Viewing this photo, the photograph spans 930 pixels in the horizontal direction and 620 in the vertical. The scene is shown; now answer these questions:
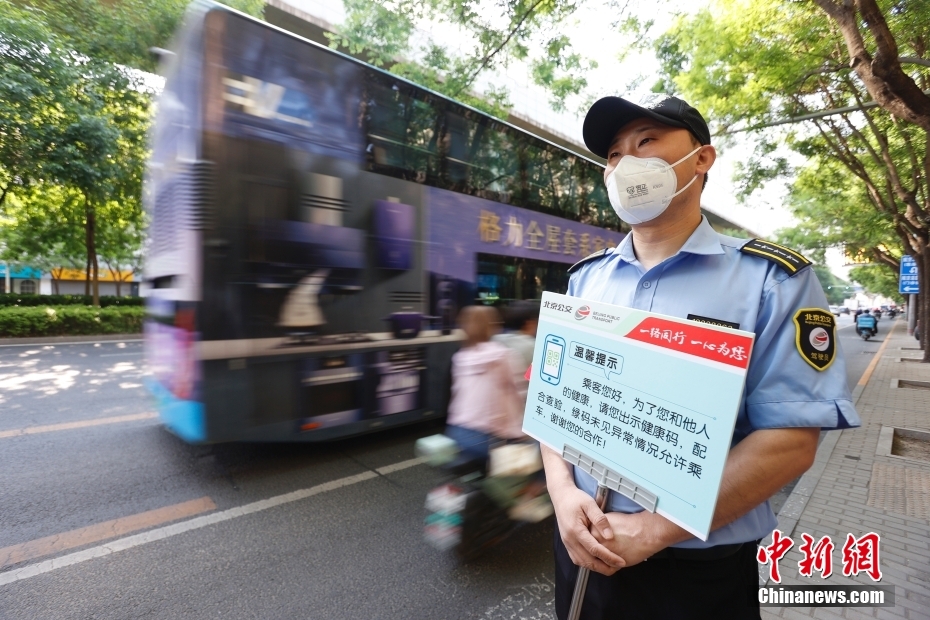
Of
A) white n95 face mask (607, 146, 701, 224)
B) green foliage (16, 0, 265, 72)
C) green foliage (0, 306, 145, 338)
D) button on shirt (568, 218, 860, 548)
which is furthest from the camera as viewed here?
green foliage (0, 306, 145, 338)

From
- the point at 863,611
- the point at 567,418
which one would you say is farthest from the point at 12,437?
the point at 863,611

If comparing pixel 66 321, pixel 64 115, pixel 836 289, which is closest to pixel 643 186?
pixel 64 115

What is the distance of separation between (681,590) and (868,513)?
3509mm

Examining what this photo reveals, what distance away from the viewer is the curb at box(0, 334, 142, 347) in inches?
431

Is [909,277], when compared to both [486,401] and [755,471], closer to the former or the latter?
[486,401]

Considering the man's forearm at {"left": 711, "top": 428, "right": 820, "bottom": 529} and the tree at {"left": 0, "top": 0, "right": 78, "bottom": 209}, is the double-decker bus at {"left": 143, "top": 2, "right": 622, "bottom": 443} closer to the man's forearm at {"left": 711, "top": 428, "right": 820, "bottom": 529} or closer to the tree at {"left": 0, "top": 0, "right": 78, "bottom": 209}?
the man's forearm at {"left": 711, "top": 428, "right": 820, "bottom": 529}

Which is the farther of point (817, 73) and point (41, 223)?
point (41, 223)

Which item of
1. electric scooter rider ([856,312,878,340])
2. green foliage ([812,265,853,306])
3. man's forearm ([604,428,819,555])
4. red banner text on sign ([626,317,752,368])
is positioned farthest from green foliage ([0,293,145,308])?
green foliage ([812,265,853,306])

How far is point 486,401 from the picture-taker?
2.93 m

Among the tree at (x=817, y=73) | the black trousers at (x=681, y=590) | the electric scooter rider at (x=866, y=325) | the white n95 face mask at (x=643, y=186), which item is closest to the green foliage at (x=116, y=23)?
the tree at (x=817, y=73)

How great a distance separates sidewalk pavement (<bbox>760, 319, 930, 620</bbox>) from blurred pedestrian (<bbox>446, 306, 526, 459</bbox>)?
5.37ft

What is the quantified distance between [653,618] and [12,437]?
5.95 metres

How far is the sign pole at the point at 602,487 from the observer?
105 centimetres

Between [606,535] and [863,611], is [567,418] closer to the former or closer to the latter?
[606,535]
